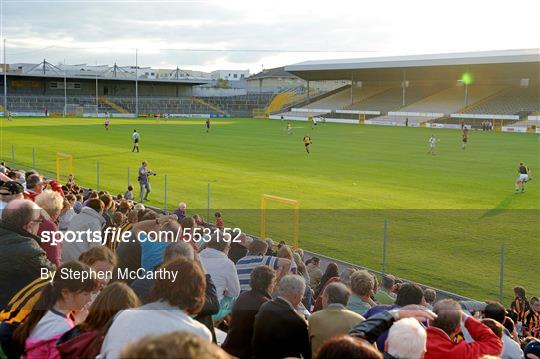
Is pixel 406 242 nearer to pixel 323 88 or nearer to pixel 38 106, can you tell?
pixel 38 106

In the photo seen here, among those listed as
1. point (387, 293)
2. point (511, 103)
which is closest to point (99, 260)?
point (387, 293)

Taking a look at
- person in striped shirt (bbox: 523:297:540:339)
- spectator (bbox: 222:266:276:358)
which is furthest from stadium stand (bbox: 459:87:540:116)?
spectator (bbox: 222:266:276:358)

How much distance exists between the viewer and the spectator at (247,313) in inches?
227

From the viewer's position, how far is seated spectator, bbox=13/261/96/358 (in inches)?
171

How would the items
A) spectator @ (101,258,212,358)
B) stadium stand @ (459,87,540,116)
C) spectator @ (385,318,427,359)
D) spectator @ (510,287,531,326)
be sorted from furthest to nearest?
stadium stand @ (459,87,540,116) → spectator @ (510,287,531,326) → spectator @ (385,318,427,359) → spectator @ (101,258,212,358)

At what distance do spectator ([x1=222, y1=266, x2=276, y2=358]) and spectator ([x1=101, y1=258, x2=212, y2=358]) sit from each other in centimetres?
173

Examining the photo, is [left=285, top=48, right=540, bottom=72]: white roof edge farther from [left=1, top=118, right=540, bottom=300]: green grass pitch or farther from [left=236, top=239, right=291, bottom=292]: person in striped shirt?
[left=236, top=239, right=291, bottom=292]: person in striped shirt

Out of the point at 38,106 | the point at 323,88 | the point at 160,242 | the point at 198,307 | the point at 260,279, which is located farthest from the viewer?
the point at 323,88

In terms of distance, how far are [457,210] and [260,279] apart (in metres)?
17.3

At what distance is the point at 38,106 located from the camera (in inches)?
3802

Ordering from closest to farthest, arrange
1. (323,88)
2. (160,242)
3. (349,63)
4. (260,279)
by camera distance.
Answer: (260,279)
(160,242)
(349,63)
(323,88)

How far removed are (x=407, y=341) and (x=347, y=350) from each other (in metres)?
1.40

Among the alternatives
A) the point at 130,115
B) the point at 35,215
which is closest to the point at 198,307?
the point at 35,215

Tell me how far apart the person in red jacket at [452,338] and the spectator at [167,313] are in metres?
1.91
